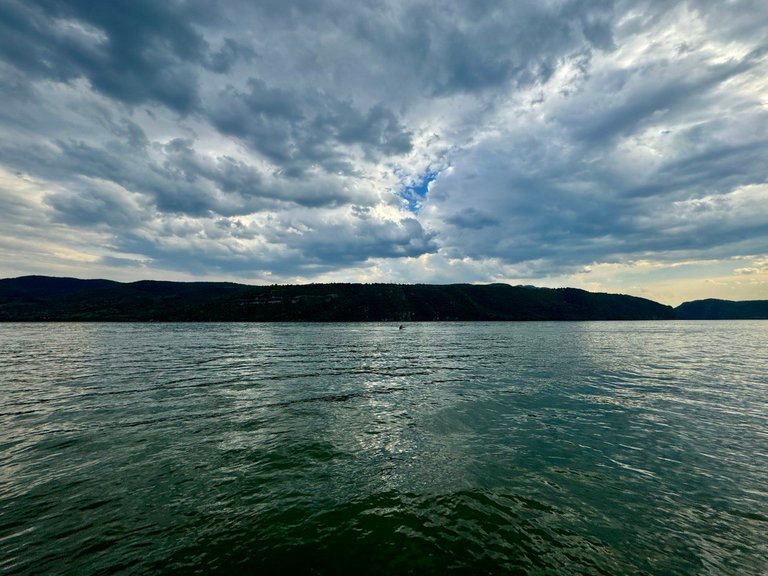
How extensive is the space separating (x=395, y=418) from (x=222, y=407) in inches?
613

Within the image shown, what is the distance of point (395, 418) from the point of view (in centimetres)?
2894

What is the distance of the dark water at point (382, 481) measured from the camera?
12211 millimetres

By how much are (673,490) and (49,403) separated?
4736 cm

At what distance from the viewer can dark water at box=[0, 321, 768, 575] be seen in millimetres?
12211

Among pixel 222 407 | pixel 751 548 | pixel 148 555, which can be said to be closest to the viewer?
pixel 148 555

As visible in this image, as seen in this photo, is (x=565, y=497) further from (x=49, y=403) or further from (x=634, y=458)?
(x=49, y=403)

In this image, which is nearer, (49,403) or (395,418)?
(395,418)

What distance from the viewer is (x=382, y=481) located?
697 inches

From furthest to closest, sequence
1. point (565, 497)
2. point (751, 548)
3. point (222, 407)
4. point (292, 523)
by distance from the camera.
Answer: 1. point (222, 407)
2. point (565, 497)
3. point (292, 523)
4. point (751, 548)

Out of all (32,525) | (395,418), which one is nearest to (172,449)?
(32,525)

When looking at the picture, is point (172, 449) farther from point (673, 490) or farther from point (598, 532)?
point (673, 490)

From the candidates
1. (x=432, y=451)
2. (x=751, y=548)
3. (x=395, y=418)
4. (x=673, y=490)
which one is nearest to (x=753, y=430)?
(x=673, y=490)

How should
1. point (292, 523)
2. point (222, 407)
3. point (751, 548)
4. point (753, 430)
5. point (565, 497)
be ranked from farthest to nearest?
point (222, 407)
point (753, 430)
point (565, 497)
point (292, 523)
point (751, 548)

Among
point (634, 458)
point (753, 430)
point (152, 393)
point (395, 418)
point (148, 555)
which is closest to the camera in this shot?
point (148, 555)
